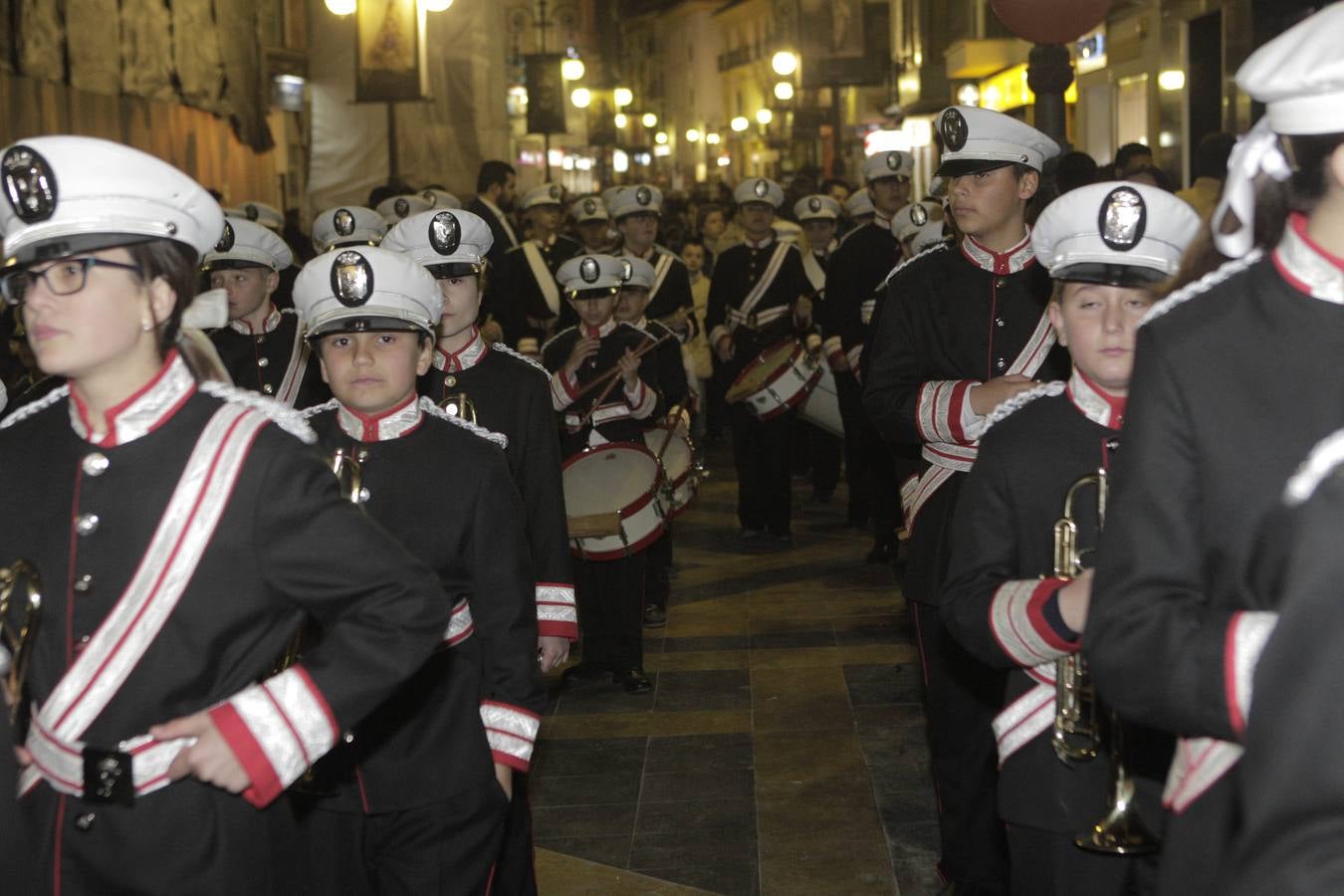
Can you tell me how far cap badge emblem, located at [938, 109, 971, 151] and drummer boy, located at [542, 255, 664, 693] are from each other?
123 inches

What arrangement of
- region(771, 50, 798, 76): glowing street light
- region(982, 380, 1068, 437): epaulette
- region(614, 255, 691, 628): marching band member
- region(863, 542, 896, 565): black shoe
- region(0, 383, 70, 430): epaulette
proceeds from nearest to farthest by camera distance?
1. region(0, 383, 70, 430): epaulette
2. region(982, 380, 1068, 437): epaulette
3. region(614, 255, 691, 628): marching band member
4. region(863, 542, 896, 565): black shoe
5. region(771, 50, 798, 76): glowing street light

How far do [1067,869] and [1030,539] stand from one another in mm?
694

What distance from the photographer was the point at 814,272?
1362 centimetres

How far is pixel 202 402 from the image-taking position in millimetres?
3197

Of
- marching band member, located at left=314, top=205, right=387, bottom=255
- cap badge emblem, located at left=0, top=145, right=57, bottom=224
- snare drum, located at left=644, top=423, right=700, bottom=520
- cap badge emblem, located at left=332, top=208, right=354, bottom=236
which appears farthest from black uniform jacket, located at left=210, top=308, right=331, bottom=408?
cap badge emblem, located at left=0, top=145, right=57, bottom=224

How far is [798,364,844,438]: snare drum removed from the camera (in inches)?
451

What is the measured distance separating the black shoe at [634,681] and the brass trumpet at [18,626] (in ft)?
18.3

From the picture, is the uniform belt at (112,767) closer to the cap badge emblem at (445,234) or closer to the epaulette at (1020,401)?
the epaulette at (1020,401)

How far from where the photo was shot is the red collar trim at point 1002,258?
548cm

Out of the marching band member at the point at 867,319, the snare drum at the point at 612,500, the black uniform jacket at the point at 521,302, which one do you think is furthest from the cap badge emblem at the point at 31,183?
the black uniform jacket at the point at 521,302

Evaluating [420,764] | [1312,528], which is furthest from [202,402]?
[1312,528]

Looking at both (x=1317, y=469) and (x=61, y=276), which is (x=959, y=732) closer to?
(x=61, y=276)

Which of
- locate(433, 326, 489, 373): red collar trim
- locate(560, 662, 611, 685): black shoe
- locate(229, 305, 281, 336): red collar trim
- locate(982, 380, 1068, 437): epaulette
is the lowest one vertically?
locate(560, 662, 611, 685): black shoe

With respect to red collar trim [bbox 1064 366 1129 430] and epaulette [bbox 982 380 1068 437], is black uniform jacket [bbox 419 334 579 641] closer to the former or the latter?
epaulette [bbox 982 380 1068 437]
